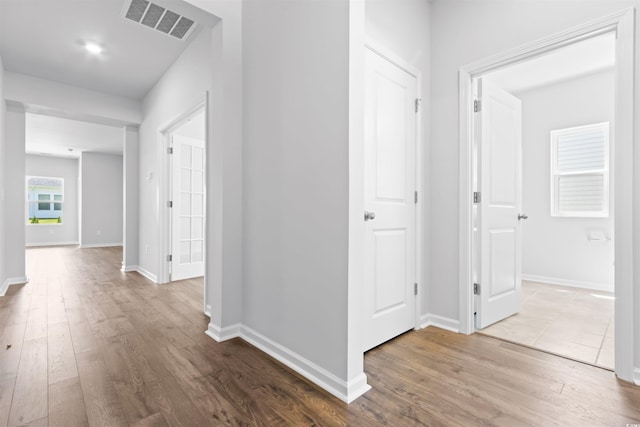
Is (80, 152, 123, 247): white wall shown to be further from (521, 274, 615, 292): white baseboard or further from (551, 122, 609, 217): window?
(551, 122, 609, 217): window

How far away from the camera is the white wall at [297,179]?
5.22 ft

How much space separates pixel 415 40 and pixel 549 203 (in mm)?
3332

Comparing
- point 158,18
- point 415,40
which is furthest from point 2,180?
point 415,40

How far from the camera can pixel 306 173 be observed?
5.87 feet

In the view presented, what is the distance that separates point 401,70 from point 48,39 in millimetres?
3735

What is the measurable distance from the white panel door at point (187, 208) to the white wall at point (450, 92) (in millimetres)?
3379

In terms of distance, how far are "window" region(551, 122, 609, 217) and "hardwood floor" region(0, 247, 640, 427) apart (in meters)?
3.04

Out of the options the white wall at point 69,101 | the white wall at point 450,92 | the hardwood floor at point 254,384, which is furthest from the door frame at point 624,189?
the white wall at point 69,101

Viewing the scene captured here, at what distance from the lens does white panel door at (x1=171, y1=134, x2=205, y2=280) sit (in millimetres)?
4184

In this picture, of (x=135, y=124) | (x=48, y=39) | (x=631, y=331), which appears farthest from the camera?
(x=135, y=124)

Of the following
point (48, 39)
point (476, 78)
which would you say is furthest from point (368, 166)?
point (48, 39)

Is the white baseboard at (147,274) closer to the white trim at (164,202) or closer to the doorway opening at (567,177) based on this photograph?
the white trim at (164,202)

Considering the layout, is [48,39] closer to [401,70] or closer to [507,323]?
[401,70]

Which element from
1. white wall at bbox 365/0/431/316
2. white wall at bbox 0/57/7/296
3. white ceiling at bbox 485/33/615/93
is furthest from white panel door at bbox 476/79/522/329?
white wall at bbox 0/57/7/296
